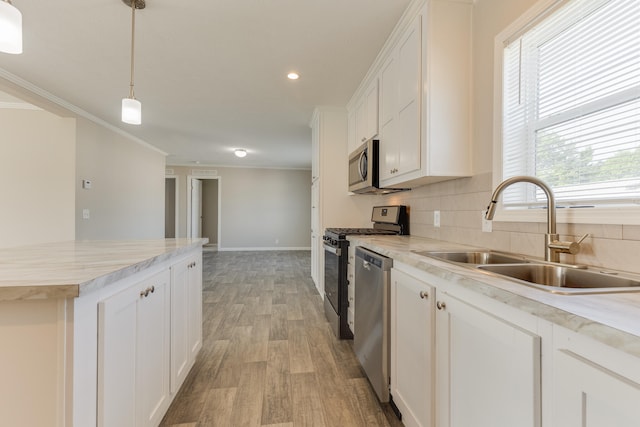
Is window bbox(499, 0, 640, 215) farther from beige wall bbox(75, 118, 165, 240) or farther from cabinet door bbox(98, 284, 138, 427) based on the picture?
beige wall bbox(75, 118, 165, 240)

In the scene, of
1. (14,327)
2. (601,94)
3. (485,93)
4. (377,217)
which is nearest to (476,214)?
(485,93)

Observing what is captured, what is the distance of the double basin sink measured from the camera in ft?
2.90

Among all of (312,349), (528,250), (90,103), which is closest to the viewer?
(528,250)

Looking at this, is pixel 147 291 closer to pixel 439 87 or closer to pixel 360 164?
pixel 439 87

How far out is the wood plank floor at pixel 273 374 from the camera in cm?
162

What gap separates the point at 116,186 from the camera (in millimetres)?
4785

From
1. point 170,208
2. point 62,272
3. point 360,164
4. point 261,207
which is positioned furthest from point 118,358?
point 170,208

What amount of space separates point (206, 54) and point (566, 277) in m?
2.79

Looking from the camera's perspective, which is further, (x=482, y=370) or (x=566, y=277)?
(x=566, y=277)

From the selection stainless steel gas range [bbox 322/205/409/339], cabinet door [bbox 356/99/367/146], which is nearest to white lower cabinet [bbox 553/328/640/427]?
stainless steel gas range [bbox 322/205/409/339]

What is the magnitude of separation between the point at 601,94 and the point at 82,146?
5078 mm

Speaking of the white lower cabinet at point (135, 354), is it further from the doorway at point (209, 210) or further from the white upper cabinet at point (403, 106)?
the doorway at point (209, 210)

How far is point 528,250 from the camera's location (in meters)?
1.41

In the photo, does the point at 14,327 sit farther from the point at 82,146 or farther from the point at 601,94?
the point at 82,146
